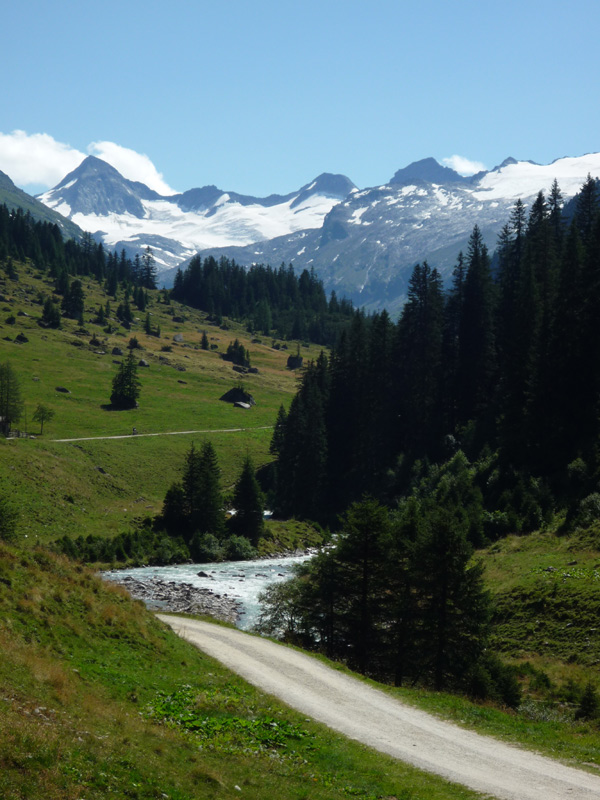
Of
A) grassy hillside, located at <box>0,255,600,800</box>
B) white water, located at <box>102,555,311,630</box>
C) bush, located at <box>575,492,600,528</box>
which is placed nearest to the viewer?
grassy hillside, located at <box>0,255,600,800</box>

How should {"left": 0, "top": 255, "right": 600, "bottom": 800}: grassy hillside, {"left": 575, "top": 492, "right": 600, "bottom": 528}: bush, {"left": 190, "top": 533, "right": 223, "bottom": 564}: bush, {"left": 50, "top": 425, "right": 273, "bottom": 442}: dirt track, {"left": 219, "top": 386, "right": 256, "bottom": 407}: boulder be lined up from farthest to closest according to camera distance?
{"left": 219, "top": 386, "right": 256, "bottom": 407}: boulder, {"left": 50, "top": 425, "right": 273, "bottom": 442}: dirt track, {"left": 190, "top": 533, "right": 223, "bottom": 564}: bush, {"left": 575, "top": 492, "right": 600, "bottom": 528}: bush, {"left": 0, "top": 255, "right": 600, "bottom": 800}: grassy hillside

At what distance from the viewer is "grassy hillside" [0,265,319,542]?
86.1 metres

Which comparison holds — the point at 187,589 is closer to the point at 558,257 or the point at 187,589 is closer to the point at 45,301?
the point at 558,257

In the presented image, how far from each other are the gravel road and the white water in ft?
79.7

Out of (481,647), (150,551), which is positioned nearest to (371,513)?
(481,647)

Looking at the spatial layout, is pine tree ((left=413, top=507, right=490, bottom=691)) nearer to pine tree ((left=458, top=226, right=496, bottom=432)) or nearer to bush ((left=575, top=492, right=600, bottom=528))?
bush ((left=575, top=492, right=600, bottom=528))

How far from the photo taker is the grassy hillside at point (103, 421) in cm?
8612

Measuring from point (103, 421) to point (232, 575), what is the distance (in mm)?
64158

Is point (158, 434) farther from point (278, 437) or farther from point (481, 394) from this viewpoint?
point (481, 394)

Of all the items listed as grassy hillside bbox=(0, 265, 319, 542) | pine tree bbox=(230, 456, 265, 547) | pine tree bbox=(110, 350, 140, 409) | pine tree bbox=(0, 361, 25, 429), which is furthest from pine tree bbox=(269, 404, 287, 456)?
pine tree bbox=(0, 361, 25, 429)

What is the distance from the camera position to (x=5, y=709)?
1387 cm

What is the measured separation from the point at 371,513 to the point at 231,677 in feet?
47.7

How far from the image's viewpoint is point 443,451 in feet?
293

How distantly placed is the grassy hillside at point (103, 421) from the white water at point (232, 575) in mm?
13575
